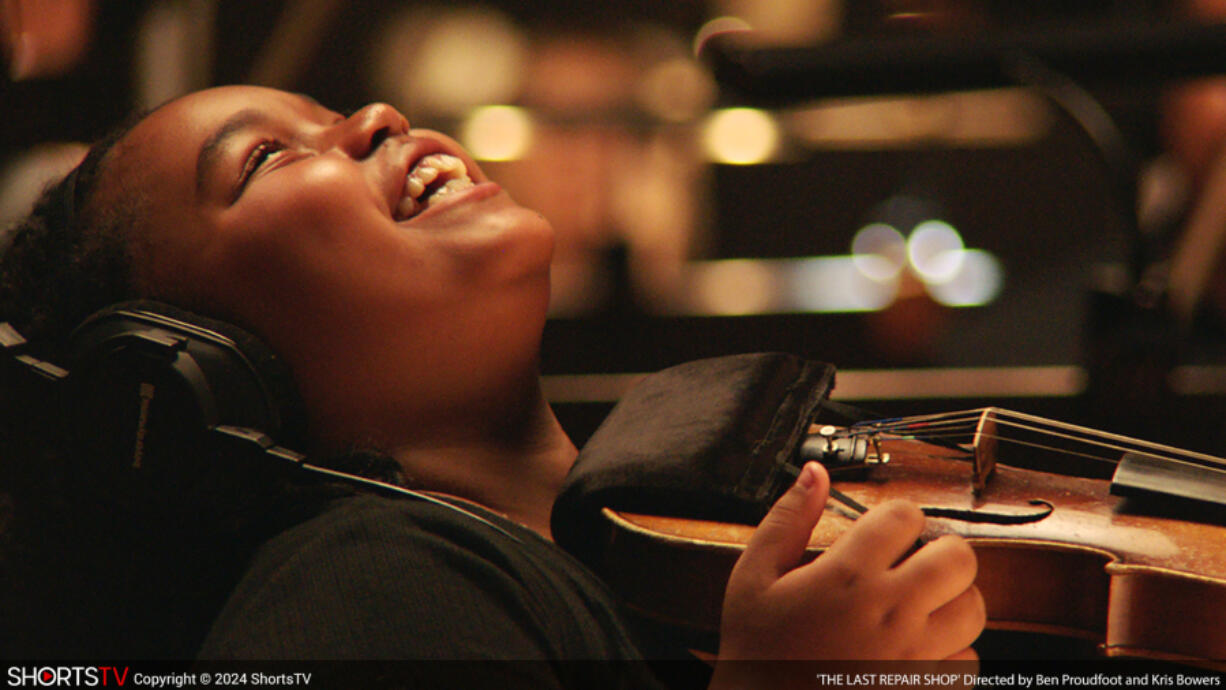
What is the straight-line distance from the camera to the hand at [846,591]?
0.67 meters

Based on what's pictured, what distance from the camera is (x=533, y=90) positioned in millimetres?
2680

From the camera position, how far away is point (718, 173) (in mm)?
2971

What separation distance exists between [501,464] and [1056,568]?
0.53m

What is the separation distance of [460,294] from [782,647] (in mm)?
456

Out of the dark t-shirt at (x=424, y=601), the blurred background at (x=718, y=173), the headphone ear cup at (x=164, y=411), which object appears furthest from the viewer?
the blurred background at (x=718, y=173)

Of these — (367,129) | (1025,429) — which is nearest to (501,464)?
(367,129)

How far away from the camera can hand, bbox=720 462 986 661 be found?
0.67m

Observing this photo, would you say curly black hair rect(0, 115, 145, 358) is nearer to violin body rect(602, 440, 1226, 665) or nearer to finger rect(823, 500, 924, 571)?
violin body rect(602, 440, 1226, 665)

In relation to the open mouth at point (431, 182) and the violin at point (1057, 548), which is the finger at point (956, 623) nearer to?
the violin at point (1057, 548)

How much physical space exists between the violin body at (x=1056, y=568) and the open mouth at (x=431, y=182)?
394 mm

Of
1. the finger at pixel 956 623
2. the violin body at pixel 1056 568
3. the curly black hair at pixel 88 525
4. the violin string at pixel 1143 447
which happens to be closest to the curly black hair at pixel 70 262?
the curly black hair at pixel 88 525

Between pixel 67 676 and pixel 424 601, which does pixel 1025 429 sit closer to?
pixel 424 601

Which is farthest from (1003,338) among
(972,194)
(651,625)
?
(651,625)

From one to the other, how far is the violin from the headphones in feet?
0.48
